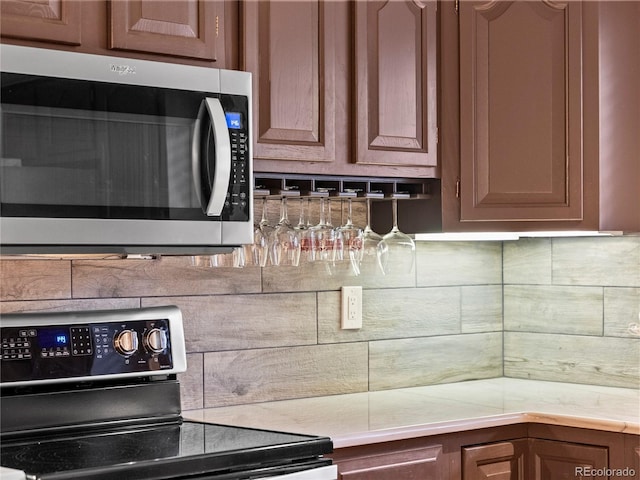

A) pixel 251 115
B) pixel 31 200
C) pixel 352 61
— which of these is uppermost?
pixel 352 61

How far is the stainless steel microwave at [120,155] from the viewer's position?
2.01 metres

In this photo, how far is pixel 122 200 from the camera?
2.12m

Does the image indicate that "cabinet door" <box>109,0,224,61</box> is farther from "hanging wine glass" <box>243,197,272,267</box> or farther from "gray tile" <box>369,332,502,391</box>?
"gray tile" <box>369,332,502,391</box>

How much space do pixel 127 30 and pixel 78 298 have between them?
662 mm

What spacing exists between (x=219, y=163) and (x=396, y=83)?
664mm

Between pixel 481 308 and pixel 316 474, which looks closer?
pixel 316 474

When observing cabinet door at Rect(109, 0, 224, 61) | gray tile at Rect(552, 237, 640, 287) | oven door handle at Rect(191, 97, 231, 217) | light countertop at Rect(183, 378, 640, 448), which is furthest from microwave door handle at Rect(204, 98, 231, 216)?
gray tile at Rect(552, 237, 640, 287)

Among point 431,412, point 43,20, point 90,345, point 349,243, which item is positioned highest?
point 43,20

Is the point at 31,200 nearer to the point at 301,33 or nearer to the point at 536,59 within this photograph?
the point at 301,33

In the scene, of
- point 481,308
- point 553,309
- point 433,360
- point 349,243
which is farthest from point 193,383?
point 553,309

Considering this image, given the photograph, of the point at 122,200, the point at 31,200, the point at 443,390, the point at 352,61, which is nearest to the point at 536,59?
the point at 352,61

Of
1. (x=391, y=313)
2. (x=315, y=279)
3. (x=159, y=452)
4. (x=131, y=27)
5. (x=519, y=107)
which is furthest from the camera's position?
(x=391, y=313)

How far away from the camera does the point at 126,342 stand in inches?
92.7

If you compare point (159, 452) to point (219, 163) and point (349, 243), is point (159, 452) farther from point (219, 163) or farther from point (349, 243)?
point (349, 243)
